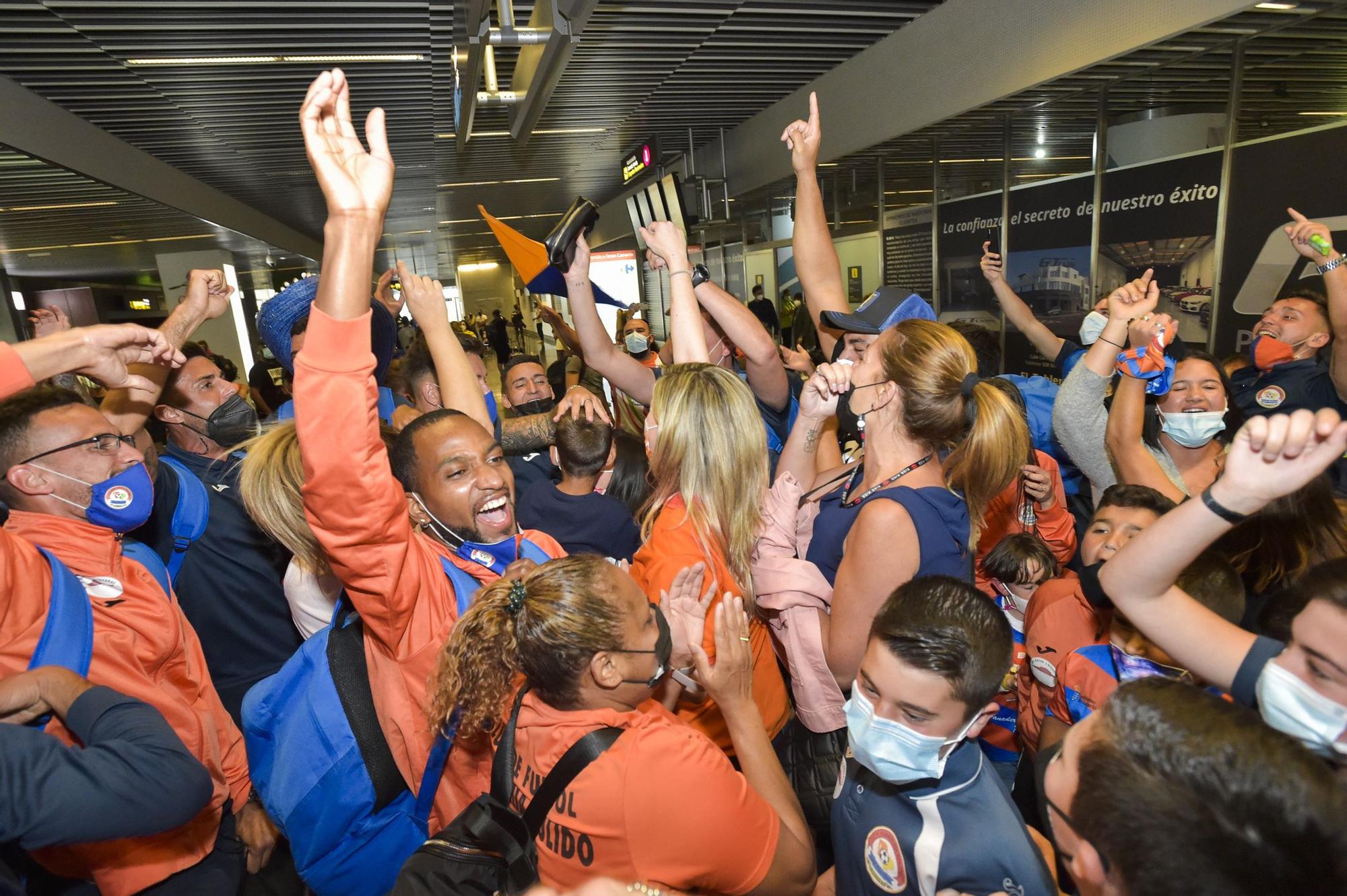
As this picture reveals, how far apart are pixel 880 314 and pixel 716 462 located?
83cm

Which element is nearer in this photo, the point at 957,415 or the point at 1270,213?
the point at 957,415

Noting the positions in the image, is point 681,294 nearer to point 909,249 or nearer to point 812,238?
point 812,238

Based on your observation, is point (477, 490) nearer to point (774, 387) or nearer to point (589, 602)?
point (589, 602)

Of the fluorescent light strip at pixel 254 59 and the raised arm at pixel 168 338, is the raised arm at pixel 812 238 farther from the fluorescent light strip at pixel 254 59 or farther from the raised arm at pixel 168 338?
the fluorescent light strip at pixel 254 59

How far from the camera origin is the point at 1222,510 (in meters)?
1.10

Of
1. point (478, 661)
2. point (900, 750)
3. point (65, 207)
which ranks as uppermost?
point (65, 207)

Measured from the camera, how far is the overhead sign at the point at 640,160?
32.1 ft

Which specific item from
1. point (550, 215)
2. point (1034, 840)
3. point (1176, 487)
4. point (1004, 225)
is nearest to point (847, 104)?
point (1004, 225)

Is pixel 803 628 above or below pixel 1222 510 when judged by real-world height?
below

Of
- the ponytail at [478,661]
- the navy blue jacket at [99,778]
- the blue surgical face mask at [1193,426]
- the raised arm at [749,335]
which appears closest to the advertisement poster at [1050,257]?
the blue surgical face mask at [1193,426]

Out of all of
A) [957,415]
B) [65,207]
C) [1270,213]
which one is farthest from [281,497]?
[65,207]

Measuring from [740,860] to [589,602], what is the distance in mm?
512

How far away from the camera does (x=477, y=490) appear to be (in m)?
1.82

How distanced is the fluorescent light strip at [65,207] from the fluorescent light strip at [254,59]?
8.88 feet
